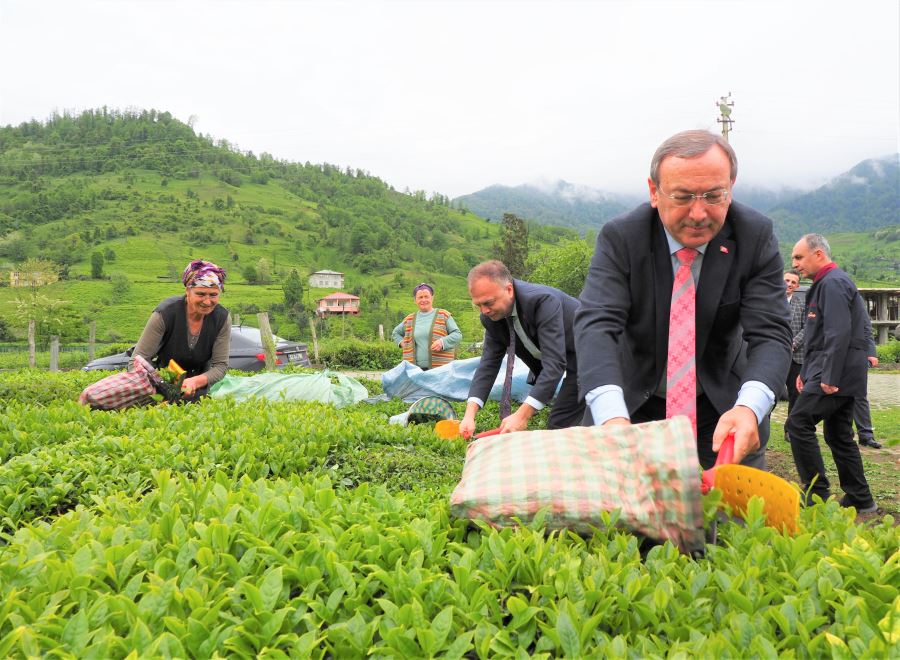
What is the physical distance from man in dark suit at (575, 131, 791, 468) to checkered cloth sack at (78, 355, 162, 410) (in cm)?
405

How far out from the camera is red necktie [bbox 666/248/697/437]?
225cm

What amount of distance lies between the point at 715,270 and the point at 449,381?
593 cm

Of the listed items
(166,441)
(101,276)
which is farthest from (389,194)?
(166,441)

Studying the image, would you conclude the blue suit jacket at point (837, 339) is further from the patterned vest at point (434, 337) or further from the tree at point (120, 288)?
the tree at point (120, 288)

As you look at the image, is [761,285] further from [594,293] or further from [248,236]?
[248,236]

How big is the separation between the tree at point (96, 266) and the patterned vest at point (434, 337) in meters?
65.4

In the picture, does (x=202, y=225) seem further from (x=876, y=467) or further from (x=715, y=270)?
(x=715, y=270)

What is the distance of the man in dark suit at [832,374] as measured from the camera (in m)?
4.96

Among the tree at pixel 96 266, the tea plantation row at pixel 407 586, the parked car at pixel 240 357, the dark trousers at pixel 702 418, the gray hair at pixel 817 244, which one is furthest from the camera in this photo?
the tree at pixel 96 266

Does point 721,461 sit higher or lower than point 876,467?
higher

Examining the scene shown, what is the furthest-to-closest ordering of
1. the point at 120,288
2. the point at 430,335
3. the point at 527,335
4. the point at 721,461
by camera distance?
the point at 120,288 < the point at 430,335 < the point at 527,335 < the point at 721,461

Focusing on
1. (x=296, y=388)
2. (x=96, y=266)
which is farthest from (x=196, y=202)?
(x=296, y=388)

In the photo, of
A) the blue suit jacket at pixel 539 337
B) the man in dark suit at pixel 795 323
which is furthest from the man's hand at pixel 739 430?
the man in dark suit at pixel 795 323

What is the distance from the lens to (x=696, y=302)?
7.49 feet
